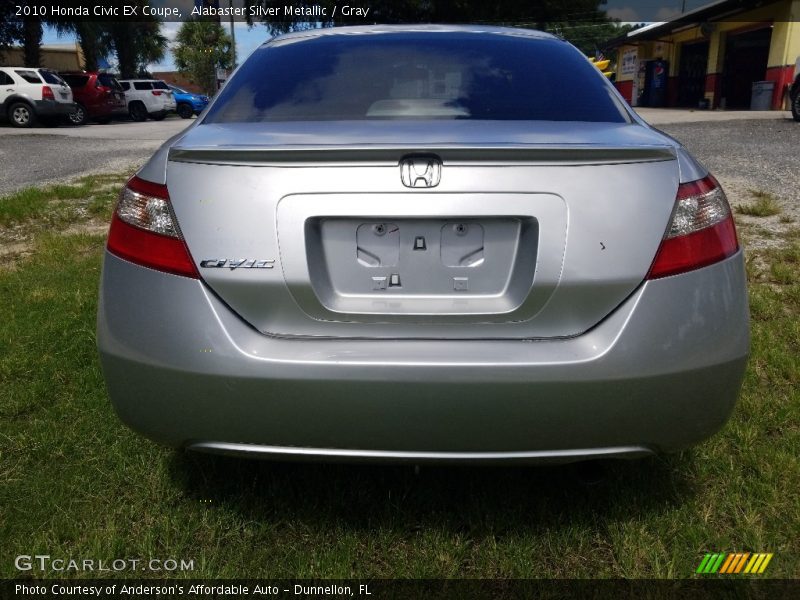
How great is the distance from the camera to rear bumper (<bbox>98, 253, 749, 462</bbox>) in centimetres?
155

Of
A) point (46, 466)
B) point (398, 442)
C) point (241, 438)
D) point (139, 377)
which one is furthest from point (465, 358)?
point (46, 466)

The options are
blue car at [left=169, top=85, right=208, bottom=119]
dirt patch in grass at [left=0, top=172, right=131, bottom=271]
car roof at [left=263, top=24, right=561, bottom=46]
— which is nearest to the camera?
car roof at [left=263, top=24, right=561, bottom=46]

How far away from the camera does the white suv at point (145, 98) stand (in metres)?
26.8

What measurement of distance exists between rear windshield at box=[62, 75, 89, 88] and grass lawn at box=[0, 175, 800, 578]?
74.5ft

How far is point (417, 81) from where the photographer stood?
2.29 metres

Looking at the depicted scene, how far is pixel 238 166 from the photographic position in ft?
5.31

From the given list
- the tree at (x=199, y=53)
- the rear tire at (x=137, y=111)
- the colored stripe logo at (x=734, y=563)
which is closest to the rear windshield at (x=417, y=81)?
the colored stripe logo at (x=734, y=563)

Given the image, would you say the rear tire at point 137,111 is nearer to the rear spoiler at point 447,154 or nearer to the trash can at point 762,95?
the trash can at point 762,95

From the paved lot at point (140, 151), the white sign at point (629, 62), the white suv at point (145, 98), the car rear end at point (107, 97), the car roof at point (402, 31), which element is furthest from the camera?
the white sign at point (629, 62)

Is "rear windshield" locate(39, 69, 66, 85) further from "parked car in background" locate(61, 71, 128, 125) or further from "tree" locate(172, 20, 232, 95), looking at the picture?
"tree" locate(172, 20, 232, 95)

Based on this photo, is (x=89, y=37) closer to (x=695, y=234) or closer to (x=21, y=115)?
(x=21, y=115)

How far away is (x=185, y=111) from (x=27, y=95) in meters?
13.6

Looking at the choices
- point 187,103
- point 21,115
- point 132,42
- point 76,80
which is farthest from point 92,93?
point 132,42

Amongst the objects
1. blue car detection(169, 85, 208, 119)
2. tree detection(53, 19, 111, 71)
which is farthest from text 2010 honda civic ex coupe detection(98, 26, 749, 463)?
tree detection(53, 19, 111, 71)
